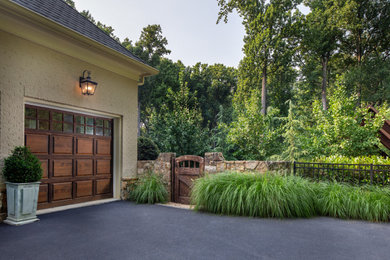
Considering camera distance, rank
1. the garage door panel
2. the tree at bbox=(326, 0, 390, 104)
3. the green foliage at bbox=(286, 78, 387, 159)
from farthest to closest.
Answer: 1. the tree at bbox=(326, 0, 390, 104)
2. the green foliage at bbox=(286, 78, 387, 159)
3. the garage door panel

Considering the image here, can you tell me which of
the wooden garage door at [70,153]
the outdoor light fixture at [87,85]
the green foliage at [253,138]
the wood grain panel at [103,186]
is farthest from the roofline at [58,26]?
the green foliage at [253,138]

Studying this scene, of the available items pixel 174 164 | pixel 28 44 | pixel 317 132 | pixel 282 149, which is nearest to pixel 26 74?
pixel 28 44

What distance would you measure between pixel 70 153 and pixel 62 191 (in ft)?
2.71

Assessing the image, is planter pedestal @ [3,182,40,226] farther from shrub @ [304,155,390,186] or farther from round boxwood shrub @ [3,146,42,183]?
shrub @ [304,155,390,186]

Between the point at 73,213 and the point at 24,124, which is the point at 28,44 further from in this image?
the point at 73,213

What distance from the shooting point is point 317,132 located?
923 centimetres

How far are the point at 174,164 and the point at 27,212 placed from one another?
134 inches

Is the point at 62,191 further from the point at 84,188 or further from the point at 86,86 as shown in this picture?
the point at 86,86

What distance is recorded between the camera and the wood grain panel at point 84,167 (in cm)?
579

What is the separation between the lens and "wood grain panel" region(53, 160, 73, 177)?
17.3ft

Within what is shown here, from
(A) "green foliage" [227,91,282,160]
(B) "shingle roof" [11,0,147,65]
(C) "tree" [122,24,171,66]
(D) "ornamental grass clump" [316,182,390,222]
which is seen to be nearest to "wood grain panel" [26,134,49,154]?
(B) "shingle roof" [11,0,147,65]

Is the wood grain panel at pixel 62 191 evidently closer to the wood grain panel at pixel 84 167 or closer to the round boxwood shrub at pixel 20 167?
the wood grain panel at pixel 84 167

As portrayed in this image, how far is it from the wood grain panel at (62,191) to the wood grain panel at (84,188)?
0.20 metres

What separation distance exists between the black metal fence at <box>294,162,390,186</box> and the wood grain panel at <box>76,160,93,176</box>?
500cm
